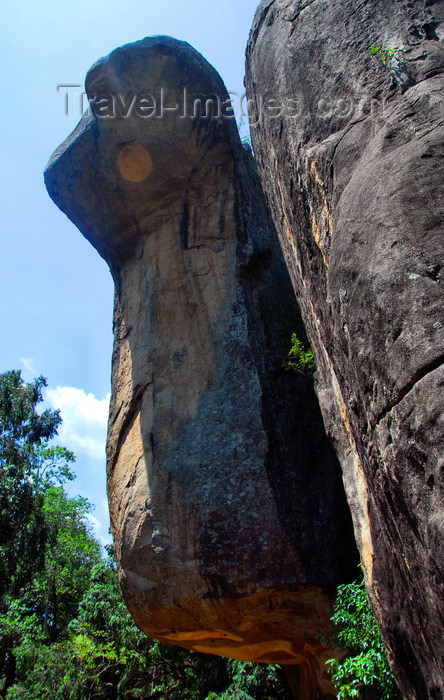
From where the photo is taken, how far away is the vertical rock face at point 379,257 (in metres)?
2.55

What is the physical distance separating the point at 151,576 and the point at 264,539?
Answer: 5.16ft

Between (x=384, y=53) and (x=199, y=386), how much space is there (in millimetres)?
4510

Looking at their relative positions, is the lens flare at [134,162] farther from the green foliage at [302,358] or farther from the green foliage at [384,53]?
the green foliage at [384,53]

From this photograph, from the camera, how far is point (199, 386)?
23.5 feet

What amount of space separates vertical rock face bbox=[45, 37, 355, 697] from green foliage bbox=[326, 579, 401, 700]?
1.68 ft

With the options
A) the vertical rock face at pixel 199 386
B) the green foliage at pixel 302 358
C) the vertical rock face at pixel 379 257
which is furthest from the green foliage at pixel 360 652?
the green foliage at pixel 302 358

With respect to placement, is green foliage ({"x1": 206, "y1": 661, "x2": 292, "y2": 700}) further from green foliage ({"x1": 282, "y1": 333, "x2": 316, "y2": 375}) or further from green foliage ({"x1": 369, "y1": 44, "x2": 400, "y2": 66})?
green foliage ({"x1": 369, "y1": 44, "x2": 400, "y2": 66})

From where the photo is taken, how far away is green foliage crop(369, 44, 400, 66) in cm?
392

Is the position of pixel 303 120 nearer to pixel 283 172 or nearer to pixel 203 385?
pixel 283 172

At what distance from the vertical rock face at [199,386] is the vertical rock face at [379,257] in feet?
5.33

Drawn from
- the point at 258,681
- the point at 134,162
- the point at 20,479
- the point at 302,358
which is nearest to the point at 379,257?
the point at 302,358

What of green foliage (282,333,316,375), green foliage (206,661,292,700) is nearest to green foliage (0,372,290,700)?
green foliage (206,661,292,700)

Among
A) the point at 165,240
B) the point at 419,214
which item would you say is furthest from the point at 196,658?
the point at 419,214

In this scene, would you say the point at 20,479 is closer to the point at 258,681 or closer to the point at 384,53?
the point at 258,681
